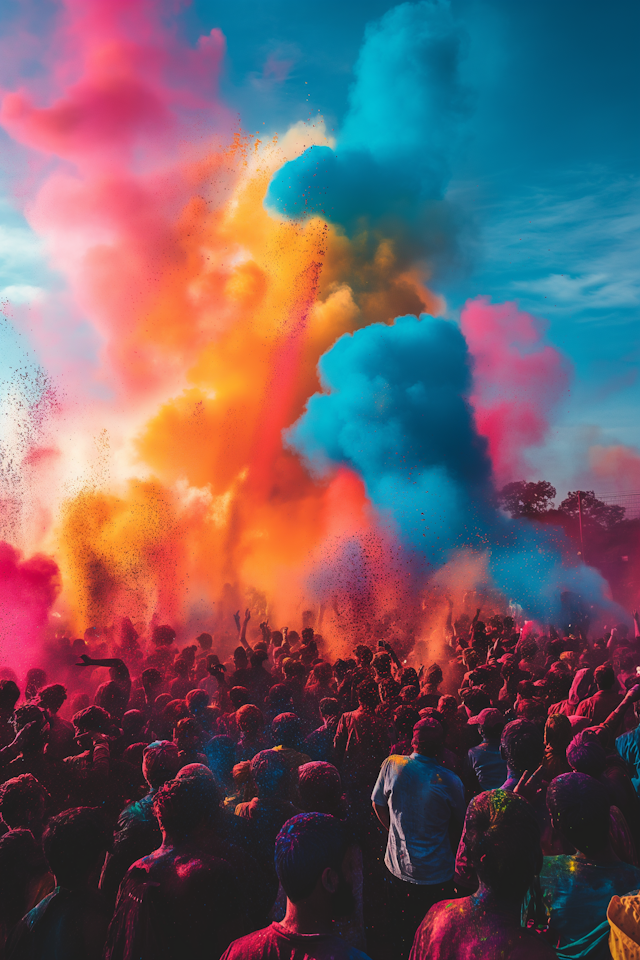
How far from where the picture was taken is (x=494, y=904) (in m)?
1.99

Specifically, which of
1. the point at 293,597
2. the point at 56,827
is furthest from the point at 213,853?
the point at 293,597

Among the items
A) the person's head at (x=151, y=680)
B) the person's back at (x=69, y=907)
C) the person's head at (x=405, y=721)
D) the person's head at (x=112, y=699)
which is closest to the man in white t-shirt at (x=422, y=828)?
the person's head at (x=405, y=721)

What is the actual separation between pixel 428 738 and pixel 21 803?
2.16 meters

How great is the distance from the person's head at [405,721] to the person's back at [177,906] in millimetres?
2041

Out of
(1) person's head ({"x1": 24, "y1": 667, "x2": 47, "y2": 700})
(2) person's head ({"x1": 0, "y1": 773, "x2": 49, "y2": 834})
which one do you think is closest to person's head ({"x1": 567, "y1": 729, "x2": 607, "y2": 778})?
(2) person's head ({"x1": 0, "y1": 773, "x2": 49, "y2": 834})

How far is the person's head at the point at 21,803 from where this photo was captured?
3.10 metres

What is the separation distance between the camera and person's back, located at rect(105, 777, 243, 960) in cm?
226

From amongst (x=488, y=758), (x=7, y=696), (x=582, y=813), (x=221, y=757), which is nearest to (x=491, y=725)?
(x=488, y=758)

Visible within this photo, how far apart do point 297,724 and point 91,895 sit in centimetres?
196

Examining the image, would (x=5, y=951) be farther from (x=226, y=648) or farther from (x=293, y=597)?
(x=293, y=597)

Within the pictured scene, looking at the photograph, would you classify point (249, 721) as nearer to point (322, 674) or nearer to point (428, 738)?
point (428, 738)

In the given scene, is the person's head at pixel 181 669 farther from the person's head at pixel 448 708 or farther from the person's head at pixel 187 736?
the person's head at pixel 448 708

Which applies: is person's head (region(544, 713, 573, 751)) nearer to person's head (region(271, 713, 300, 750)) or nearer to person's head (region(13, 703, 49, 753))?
person's head (region(271, 713, 300, 750))

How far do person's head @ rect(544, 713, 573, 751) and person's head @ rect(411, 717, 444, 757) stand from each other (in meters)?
0.80
